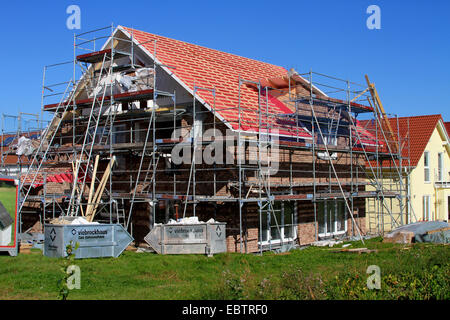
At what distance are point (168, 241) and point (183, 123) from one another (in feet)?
15.7

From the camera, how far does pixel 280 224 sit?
65.0ft

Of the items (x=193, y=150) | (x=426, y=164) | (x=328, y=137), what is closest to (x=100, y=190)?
(x=193, y=150)

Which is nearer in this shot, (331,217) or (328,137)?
(328,137)

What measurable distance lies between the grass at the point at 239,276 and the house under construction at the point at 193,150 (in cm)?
231

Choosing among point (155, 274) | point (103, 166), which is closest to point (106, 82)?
point (103, 166)

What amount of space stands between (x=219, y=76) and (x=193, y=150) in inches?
174

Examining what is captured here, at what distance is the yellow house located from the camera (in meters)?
29.3

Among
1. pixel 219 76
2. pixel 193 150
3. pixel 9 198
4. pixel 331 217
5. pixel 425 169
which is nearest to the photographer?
pixel 9 198

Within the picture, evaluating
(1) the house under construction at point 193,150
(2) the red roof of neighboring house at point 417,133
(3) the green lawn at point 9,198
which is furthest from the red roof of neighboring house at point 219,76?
(2) the red roof of neighboring house at point 417,133

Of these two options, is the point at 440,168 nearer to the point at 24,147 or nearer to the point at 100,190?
the point at 100,190

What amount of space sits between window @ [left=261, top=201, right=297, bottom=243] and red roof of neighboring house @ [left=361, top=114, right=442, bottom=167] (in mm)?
11109

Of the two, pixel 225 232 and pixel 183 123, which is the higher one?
pixel 183 123

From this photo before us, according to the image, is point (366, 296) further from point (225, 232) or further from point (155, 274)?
point (225, 232)
